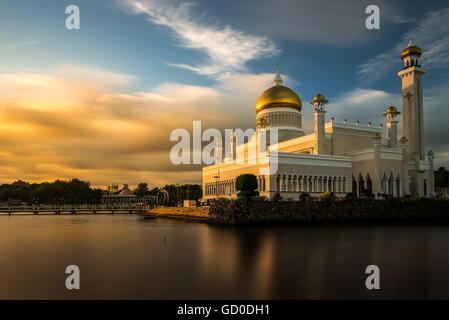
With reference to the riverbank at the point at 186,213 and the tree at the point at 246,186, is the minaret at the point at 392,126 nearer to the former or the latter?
the tree at the point at 246,186

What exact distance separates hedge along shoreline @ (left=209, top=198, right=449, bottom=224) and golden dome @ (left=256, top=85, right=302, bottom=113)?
22264mm

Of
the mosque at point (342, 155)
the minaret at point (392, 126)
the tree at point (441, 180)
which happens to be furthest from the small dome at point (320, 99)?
the tree at point (441, 180)

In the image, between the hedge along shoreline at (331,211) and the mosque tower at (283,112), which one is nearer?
the hedge along shoreline at (331,211)

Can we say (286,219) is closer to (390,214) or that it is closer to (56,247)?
(390,214)

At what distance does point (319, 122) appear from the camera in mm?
45438

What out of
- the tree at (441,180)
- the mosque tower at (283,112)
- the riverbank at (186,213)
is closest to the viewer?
the riverbank at (186,213)

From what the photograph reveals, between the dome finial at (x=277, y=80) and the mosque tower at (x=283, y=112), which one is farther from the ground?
the dome finial at (x=277, y=80)

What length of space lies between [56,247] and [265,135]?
38183mm

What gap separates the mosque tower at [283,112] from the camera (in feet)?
179

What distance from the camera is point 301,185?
42719mm

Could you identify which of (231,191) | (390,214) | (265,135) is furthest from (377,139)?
(231,191)

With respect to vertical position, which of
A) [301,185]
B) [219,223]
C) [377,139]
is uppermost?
[377,139]
